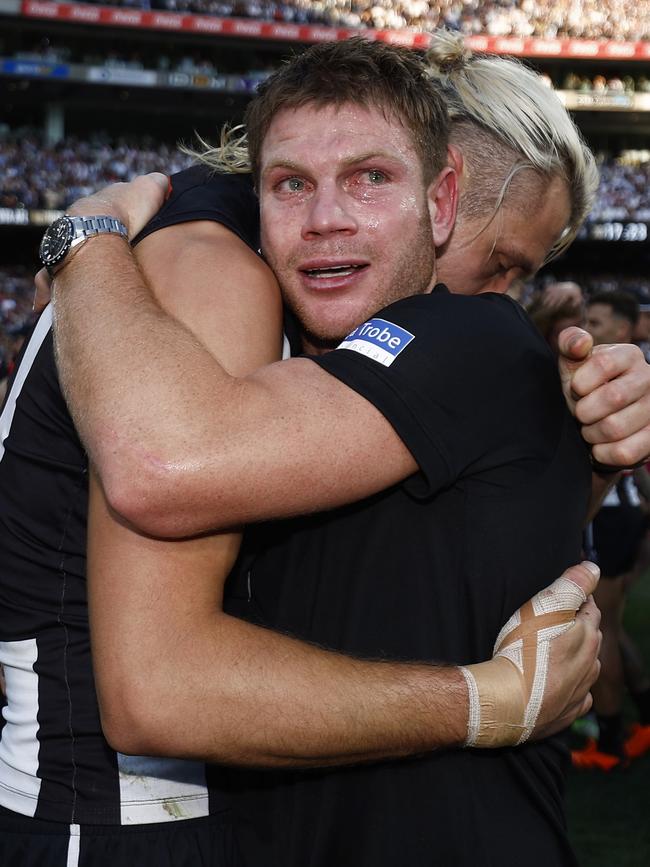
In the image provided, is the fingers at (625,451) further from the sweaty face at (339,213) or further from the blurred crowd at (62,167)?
the blurred crowd at (62,167)

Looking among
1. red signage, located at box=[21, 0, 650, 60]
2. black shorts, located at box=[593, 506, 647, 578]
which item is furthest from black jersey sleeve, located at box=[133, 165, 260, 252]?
red signage, located at box=[21, 0, 650, 60]

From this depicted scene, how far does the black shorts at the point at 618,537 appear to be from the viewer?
5.82 m

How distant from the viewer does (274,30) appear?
113 feet

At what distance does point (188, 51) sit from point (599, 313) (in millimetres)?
33258

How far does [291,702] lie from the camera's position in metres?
1.58

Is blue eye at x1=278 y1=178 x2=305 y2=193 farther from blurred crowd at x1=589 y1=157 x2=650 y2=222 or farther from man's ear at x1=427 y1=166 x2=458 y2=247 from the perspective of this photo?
blurred crowd at x1=589 y1=157 x2=650 y2=222

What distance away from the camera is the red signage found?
32.3m

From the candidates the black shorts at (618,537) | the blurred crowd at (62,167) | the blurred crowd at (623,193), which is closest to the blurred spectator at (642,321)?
the black shorts at (618,537)

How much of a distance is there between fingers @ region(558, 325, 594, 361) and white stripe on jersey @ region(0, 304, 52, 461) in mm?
964

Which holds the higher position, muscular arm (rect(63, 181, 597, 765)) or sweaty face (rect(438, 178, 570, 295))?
sweaty face (rect(438, 178, 570, 295))

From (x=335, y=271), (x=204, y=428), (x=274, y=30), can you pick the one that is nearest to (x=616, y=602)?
(x=335, y=271)

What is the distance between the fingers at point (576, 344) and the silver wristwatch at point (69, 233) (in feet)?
2.72

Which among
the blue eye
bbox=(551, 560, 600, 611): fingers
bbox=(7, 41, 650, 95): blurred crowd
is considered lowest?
bbox=(551, 560, 600, 611): fingers

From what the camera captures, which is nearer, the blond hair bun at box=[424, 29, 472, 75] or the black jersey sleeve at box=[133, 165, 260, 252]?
the black jersey sleeve at box=[133, 165, 260, 252]
